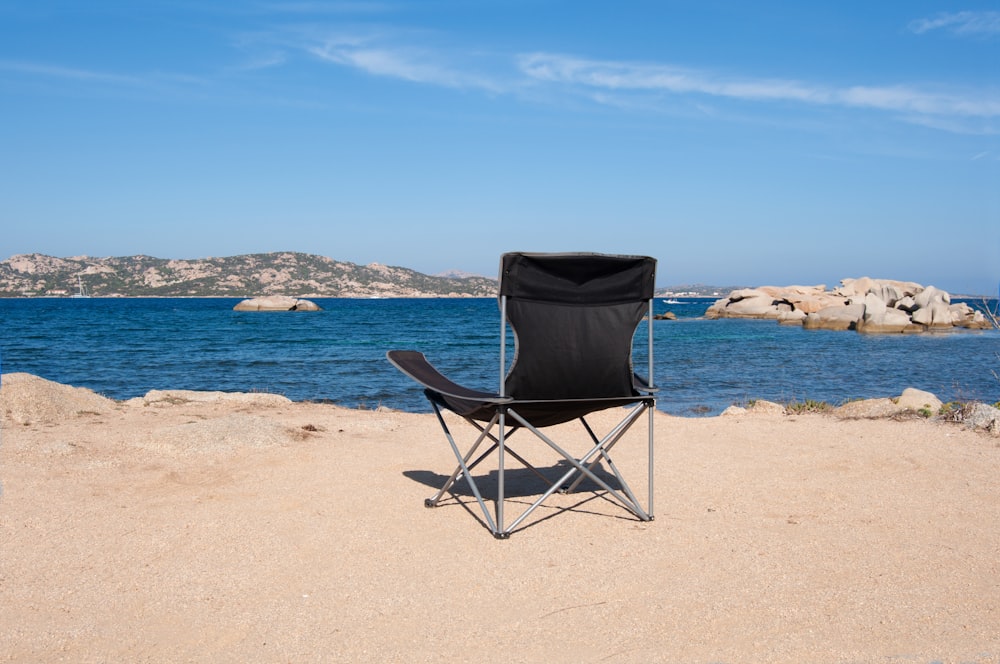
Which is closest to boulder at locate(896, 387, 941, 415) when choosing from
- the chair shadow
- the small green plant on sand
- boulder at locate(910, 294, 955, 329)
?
the small green plant on sand

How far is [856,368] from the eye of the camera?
1944 cm

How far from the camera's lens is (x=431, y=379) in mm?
5047

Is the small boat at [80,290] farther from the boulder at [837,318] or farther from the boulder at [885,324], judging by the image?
the boulder at [885,324]

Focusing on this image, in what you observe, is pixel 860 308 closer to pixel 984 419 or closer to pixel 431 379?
pixel 984 419

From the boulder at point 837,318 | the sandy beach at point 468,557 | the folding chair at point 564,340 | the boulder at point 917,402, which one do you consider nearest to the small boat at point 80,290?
the boulder at point 837,318

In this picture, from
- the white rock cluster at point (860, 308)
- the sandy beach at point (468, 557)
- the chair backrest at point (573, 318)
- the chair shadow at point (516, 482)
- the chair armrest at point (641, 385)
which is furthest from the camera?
the white rock cluster at point (860, 308)

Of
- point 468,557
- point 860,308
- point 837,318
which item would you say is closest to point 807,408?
point 468,557

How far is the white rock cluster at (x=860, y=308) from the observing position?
125 feet

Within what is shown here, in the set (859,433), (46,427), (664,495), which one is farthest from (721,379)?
(46,427)

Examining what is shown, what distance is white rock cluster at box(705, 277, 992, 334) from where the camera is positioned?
38.2 m

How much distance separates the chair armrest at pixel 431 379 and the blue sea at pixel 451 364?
6.03 meters

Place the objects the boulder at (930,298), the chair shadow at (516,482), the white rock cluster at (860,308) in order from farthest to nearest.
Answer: the boulder at (930,298) < the white rock cluster at (860,308) < the chair shadow at (516,482)

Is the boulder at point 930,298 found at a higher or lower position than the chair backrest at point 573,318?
lower

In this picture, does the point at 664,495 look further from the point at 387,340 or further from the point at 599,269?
the point at 387,340
